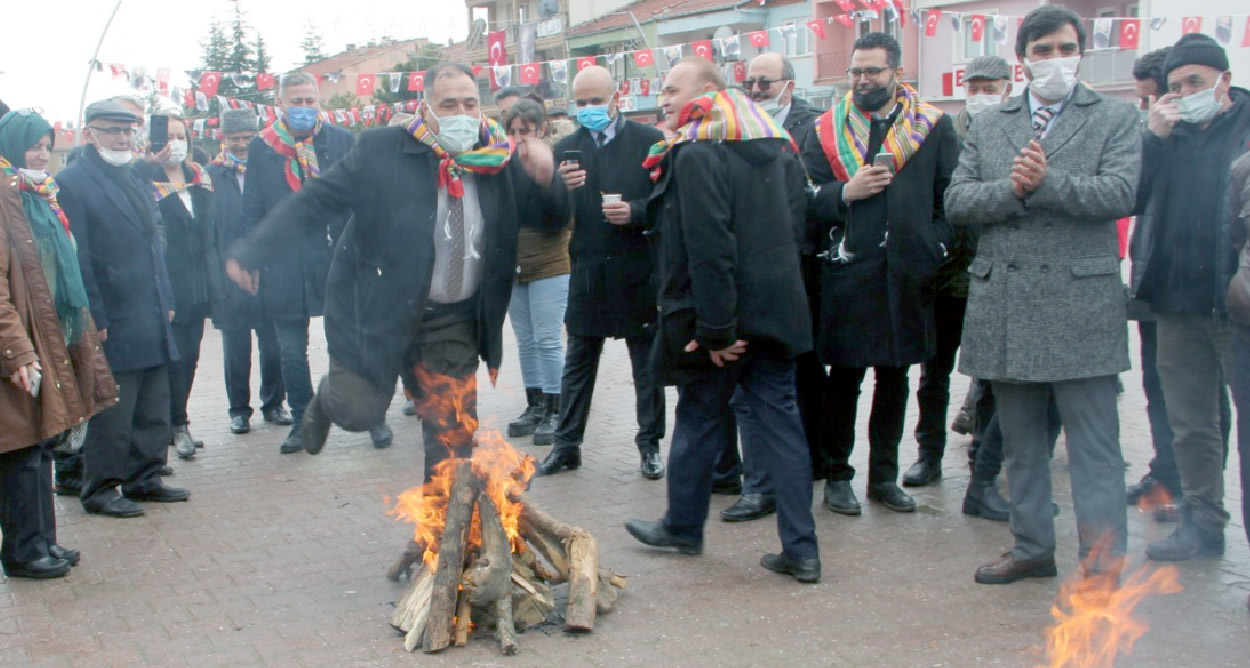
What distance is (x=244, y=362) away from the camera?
868cm

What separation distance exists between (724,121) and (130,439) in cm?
388

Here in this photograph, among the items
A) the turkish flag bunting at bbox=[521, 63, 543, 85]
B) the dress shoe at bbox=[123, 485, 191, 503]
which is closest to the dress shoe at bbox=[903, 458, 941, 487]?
the dress shoe at bbox=[123, 485, 191, 503]

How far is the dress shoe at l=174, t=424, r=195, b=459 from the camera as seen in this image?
7.80m

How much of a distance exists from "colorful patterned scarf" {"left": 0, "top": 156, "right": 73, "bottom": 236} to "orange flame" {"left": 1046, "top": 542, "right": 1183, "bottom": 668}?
4.82 metres

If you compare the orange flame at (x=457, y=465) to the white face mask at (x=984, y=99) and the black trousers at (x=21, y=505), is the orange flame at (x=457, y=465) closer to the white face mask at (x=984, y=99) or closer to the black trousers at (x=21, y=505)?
the black trousers at (x=21, y=505)

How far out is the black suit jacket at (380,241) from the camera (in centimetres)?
→ 496

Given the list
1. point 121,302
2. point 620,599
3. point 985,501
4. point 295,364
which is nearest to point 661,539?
point 620,599

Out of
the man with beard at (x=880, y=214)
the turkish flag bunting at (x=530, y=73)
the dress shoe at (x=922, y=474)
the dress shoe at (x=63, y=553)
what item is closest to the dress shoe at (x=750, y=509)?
the man with beard at (x=880, y=214)

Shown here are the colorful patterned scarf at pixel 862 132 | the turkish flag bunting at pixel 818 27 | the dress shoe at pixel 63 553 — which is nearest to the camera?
the dress shoe at pixel 63 553

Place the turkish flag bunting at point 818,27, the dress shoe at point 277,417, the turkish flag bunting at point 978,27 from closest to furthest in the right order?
the dress shoe at point 277,417
the turkish flag bunting at point 978,27
the turkish flag bunting at point 818,27

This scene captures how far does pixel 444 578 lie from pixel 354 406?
113 cm

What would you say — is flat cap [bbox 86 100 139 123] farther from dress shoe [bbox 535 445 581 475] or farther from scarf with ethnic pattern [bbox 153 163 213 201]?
dress shoe [bbox 535 445 581 475]

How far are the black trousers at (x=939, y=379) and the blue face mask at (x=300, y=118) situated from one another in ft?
14.3

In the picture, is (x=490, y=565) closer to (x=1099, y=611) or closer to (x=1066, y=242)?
(x=1099, y=611)
